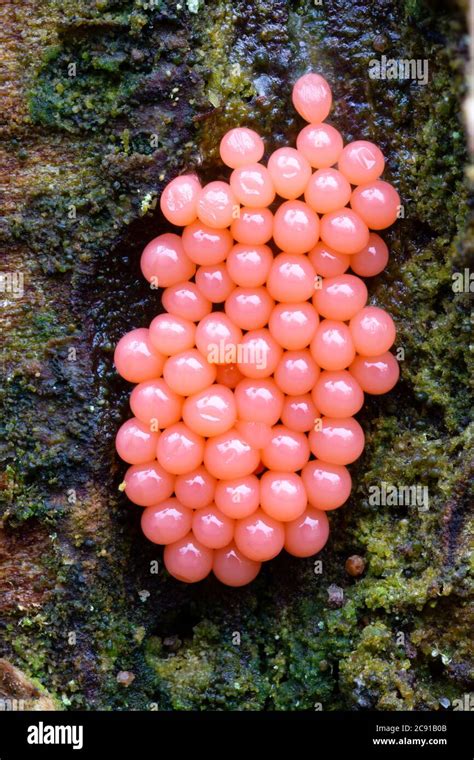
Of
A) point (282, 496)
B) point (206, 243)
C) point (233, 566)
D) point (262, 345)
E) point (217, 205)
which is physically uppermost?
point (217, 205)

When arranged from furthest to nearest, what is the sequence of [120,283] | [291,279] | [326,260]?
[120,283] < [326,260] < [291,279]

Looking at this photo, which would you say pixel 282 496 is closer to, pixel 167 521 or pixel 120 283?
pixel 167 521

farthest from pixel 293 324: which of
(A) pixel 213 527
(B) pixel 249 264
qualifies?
(A) pixel 213 527

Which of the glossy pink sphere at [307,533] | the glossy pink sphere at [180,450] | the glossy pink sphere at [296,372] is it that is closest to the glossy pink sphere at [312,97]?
the glossy pink sphere at [296,372]

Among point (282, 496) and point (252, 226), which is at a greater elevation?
point (252, 226)

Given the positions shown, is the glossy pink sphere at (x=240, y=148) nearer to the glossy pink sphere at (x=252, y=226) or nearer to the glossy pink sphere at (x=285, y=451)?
→ the glossy pink sphere at (x=252, y=226)

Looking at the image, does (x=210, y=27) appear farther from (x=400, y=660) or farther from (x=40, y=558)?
(x=400, y=660)

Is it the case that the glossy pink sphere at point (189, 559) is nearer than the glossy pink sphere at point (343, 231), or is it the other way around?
the glossy pink sphere at point (343, 231)
